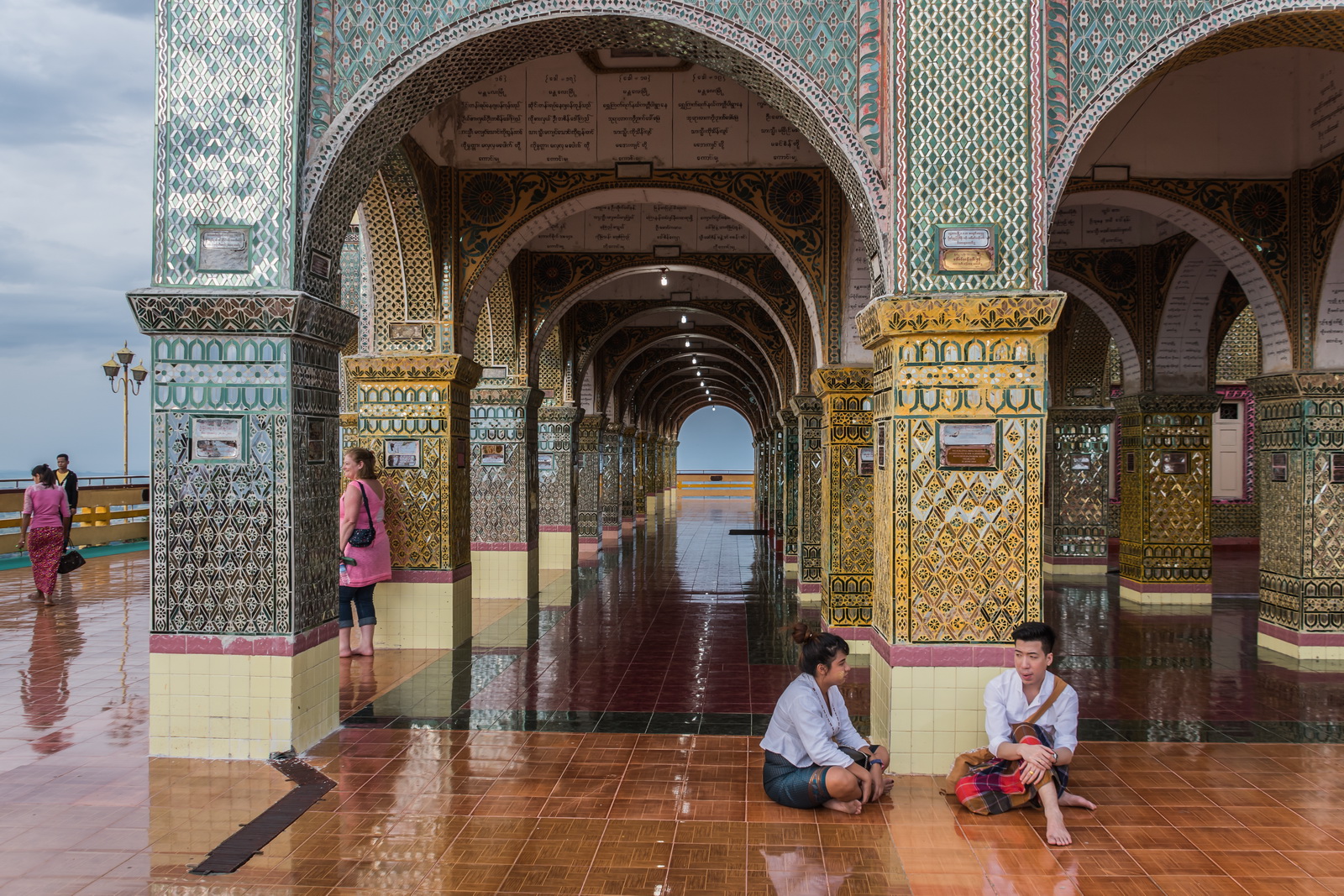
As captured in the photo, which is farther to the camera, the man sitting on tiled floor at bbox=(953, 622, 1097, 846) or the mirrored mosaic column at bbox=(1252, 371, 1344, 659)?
the mirrored mosaic column at bbox=(1252, 371, 1344, 659)

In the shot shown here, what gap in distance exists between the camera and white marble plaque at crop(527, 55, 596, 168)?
23.9 ft

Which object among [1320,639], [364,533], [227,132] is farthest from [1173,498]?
[227,132]

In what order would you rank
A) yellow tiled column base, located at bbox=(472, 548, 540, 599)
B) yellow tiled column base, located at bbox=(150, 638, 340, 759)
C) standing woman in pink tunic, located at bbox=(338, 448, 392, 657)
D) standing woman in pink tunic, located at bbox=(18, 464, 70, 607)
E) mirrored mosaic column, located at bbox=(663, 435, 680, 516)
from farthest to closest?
mirrored mosaic column, located at bbox=(663, 435, 680, 516) → yellow tiled column base, located at bbox=(472, 548, 540, 599) → standing woman in pink tunic, located at bbox=(18, 464, 70, 607) → standing woman in pink tunic, located at bbox=(338, 448, 392, 657) → yellow tiled column base, located at bbox=(150, 638, 340, 759)

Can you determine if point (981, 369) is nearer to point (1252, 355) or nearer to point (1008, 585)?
point (1008, 585)

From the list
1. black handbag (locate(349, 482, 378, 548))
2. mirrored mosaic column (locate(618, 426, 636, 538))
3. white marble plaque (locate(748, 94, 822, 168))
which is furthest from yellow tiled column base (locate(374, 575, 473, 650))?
mirrored mosaic column (locate(618, 426, 636, 538))

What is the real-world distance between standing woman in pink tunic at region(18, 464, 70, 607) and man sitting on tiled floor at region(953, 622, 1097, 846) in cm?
919

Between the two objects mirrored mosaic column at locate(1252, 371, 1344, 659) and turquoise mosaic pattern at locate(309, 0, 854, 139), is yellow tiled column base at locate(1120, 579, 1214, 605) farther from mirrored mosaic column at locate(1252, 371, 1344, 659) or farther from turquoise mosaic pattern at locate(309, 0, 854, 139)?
turquoise mosaic pattern at locate(309, 0, 854, 139)

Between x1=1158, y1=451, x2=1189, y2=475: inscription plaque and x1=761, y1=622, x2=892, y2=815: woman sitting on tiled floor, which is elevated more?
x1=1158, y1=451, x2=1189, y2=475: inscription plaque

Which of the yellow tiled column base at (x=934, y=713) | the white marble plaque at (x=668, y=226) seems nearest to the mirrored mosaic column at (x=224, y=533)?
the yellow tiled column base at (x=934, y=713)

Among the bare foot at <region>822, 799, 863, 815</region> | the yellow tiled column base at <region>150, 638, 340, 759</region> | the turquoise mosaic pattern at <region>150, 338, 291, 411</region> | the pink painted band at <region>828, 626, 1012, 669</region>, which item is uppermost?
the turquoise mosaic pattern at <region>150, 338, 291, 411</region>

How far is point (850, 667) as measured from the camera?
22.3ft

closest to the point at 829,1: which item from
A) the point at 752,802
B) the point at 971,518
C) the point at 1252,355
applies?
the point at 971,518

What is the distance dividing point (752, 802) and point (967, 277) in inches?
104

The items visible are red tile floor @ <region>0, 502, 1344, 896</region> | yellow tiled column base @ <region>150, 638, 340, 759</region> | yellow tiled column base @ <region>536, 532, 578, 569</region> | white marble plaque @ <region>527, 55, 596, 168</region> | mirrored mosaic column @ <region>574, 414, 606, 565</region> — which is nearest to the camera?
red tile floor @ <region>0, 502, 1344, 896</region>
